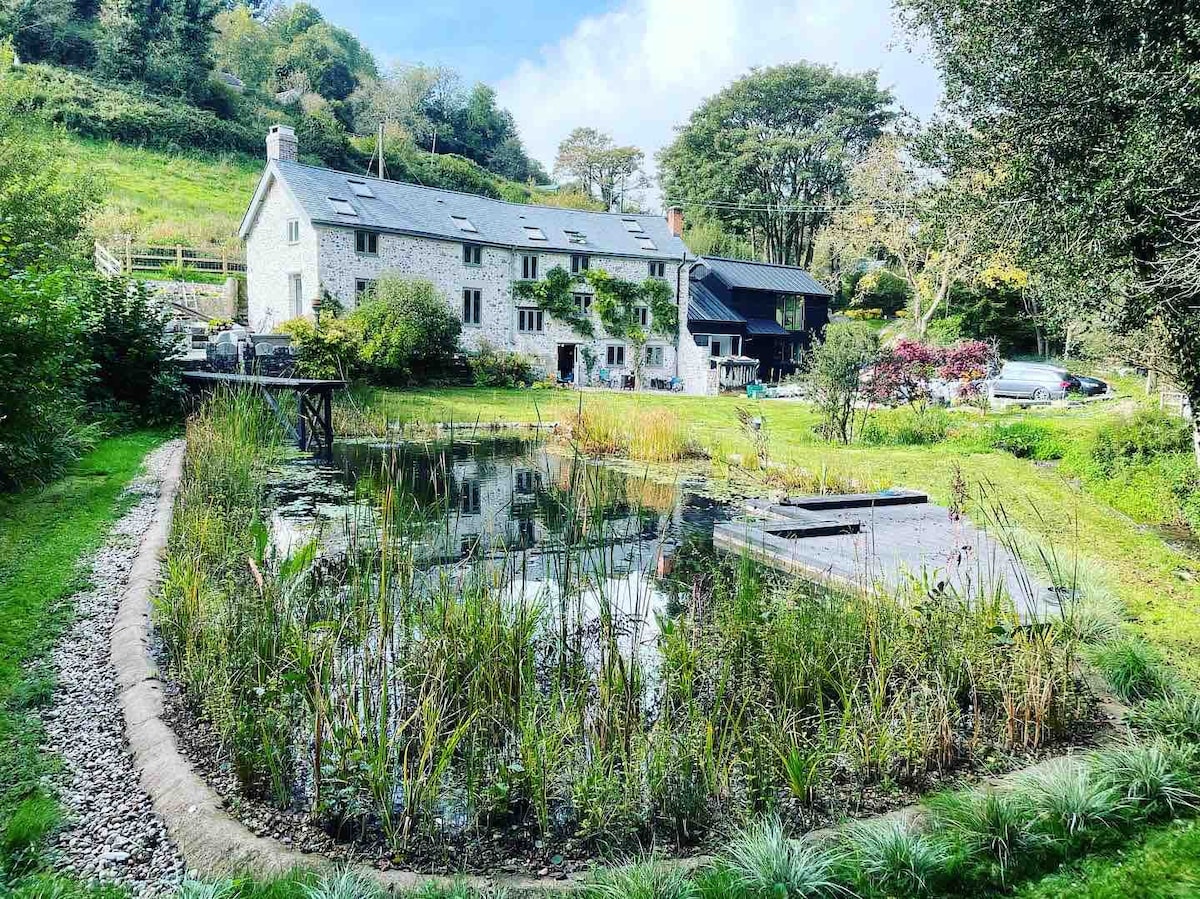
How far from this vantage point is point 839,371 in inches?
540

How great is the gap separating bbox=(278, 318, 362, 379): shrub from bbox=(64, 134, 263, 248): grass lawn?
34.1 feet

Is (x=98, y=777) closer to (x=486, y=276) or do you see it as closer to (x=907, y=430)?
(x=907, y=430)

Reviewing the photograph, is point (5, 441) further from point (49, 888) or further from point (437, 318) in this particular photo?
point (437, 318)

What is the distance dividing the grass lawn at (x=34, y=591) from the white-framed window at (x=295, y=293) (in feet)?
52.5

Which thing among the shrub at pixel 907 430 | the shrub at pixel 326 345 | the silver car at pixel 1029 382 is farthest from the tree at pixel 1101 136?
the shrub at pixel 326 345

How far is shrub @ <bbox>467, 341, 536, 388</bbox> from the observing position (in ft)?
82.4

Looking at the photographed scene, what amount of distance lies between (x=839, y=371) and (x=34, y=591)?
11.9 meters

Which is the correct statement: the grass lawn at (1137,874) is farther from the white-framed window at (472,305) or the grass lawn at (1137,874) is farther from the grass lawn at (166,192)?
the grass lawn at (166,192)

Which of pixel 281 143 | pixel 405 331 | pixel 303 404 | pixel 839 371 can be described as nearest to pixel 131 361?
pixel 303 404

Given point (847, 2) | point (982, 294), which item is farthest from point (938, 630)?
point (982, 294)

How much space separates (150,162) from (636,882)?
4056 centimetres

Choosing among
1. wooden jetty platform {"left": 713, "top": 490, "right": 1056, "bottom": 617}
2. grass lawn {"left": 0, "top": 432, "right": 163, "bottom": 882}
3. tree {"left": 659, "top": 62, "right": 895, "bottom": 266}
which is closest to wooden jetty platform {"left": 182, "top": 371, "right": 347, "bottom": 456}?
grass lawn {"left": 0, "top": 432, "right": 163, "bottom": 882}

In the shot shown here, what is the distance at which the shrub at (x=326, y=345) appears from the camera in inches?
769

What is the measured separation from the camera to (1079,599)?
467cm
